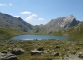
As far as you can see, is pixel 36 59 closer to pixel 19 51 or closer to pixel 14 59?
pixel 14 59

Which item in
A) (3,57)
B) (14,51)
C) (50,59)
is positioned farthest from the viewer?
(14,51)

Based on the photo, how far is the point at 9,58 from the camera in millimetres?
46812

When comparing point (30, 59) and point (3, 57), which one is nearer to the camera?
point (3, 57)

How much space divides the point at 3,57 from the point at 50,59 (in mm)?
14856

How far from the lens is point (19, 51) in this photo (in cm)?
6788

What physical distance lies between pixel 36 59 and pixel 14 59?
767 cm

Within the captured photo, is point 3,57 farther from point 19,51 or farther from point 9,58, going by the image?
point 19,51

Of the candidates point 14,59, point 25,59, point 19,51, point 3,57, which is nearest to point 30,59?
point 25,59

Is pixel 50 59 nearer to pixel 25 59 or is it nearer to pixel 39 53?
pixel 25 59

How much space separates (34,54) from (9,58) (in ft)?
57.8

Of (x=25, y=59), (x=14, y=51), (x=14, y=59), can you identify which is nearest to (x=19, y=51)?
(x=14, y=51)

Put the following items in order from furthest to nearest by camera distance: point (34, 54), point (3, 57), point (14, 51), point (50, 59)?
point (14, 51), point (34, 54), point (50, 59), point (3, 57)

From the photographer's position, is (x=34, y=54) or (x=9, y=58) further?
(x=34, y=54)

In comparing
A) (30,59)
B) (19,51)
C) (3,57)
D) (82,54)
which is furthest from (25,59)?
(82,54)
